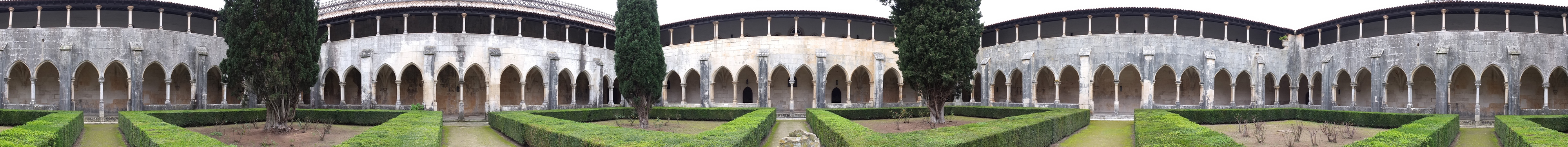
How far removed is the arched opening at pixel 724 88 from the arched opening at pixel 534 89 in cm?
628

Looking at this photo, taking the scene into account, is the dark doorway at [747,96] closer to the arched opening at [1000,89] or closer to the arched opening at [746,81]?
the arched opening at [746,81]

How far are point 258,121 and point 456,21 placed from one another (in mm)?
10388

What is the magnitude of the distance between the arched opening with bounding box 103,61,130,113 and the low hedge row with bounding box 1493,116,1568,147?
33655 millimetres

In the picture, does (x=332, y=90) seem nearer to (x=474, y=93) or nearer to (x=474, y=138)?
(x=474, y=93)

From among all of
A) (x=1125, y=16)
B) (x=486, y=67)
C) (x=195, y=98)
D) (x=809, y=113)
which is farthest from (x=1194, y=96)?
(x=195, y=98)

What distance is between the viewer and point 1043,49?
35.7 meters

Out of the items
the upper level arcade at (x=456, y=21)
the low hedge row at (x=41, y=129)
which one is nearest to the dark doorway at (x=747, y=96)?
the upper level arcade at (x=456, y=21)

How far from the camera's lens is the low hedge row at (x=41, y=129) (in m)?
14.6

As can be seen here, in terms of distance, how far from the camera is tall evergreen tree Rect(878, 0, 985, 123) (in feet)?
77.7

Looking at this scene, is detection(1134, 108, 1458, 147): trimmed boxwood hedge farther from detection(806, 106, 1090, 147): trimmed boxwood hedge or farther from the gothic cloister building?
the gothic cloister building

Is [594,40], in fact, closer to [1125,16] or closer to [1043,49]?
[1043,49]

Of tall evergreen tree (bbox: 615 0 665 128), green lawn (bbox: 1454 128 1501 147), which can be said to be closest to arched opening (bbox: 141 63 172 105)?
tall evergreen tree (bbox: 615 0 665 128)

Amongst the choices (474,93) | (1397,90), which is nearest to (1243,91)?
(1397,90)

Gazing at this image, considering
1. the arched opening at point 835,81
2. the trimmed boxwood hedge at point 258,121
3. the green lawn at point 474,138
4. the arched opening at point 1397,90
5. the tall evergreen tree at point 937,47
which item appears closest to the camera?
the trimmed boxwood hedge at point 258,121
